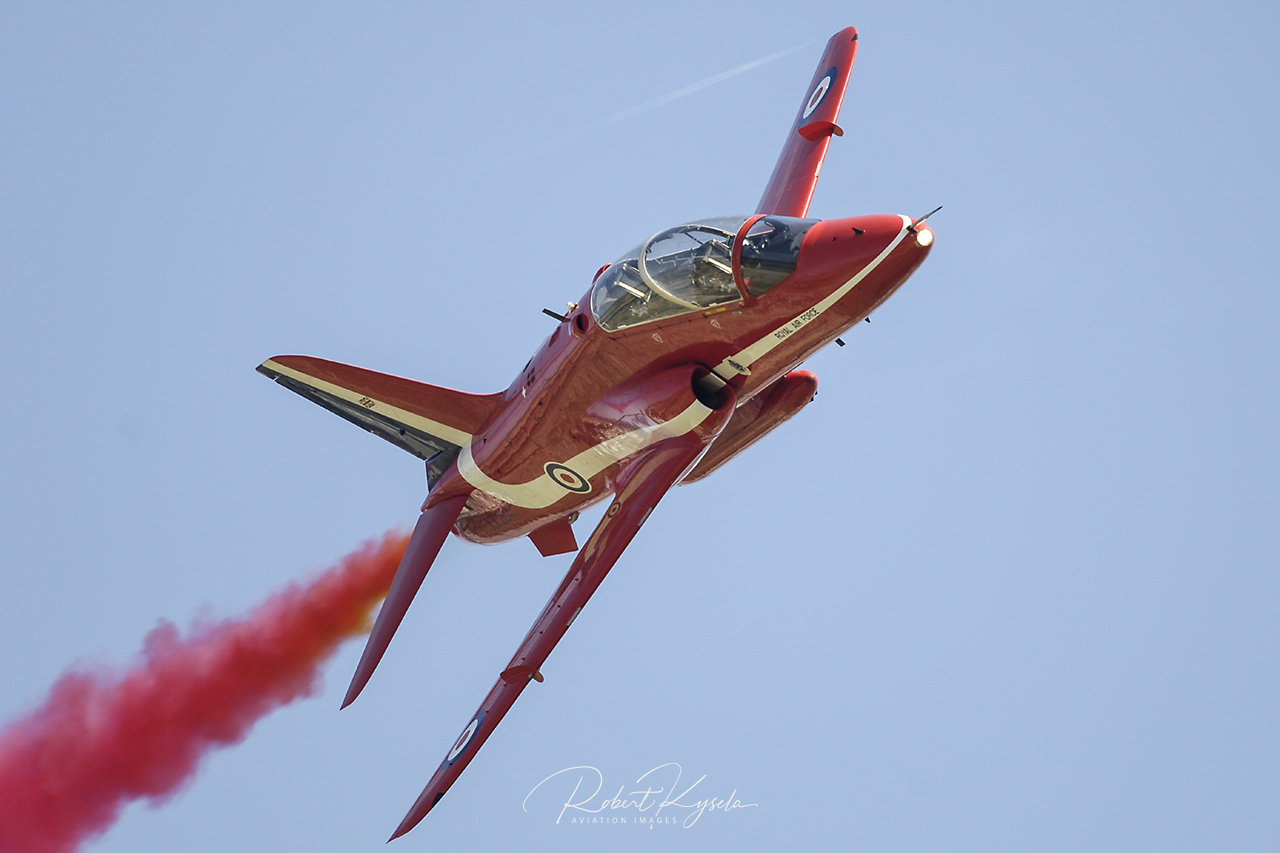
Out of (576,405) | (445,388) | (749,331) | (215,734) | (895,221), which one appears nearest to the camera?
(895,221)

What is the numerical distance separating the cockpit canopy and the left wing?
6.17ft

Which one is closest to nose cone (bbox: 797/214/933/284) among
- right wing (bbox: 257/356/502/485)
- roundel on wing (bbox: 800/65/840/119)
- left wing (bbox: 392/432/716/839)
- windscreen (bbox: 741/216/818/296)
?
windscreen (bbox: 741/216/818/296)

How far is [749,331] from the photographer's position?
1858 cm

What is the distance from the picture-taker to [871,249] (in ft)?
56.9

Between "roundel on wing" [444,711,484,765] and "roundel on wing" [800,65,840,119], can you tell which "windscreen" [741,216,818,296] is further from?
"roundel on wing" [800,65,840,119]

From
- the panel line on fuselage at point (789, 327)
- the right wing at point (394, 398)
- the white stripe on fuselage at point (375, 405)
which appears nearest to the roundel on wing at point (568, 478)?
the right wing at point (394, 398)

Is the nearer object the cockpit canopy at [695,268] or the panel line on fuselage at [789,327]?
the panel line on fuselage at [789,327]

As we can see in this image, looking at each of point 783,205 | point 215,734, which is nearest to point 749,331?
point 783,205

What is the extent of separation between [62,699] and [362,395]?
27.2ft

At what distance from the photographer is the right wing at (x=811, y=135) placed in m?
23.5

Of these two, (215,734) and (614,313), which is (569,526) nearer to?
(614,313)

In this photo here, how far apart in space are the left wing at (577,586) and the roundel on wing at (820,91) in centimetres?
817

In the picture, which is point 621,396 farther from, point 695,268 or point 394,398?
point 394,398

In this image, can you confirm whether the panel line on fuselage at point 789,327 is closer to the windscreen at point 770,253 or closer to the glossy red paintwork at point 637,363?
the glossy red paintwork at point 637,363
